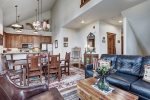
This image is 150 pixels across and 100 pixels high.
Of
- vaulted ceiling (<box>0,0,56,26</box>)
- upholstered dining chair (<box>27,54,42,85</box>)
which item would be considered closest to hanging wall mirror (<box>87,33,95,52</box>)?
vaulted ceiling (<box>0,0,56,26</box>)

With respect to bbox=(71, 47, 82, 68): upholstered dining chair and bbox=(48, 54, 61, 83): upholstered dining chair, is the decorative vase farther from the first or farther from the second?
bbox=(71, 47, 82, 68): upholstered dining chair

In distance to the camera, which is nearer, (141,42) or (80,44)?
(141,42)

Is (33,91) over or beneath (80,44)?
beneath

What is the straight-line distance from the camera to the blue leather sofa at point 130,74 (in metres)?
2.21

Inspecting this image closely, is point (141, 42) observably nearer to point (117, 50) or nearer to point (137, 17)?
point (137, 17)

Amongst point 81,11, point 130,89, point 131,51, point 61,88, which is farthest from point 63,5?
point 130,89

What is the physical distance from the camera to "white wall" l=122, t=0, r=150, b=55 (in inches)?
159

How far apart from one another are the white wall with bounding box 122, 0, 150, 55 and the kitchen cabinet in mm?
6315

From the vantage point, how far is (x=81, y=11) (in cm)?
523

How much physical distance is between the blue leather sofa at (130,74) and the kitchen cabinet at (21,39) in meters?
6.24

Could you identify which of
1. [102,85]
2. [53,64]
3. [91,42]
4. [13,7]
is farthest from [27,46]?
[102,85]

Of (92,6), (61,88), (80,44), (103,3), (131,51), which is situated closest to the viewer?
(61,88)

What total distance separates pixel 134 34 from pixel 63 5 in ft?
15.6

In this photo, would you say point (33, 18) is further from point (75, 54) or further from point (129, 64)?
point (129, 64)
